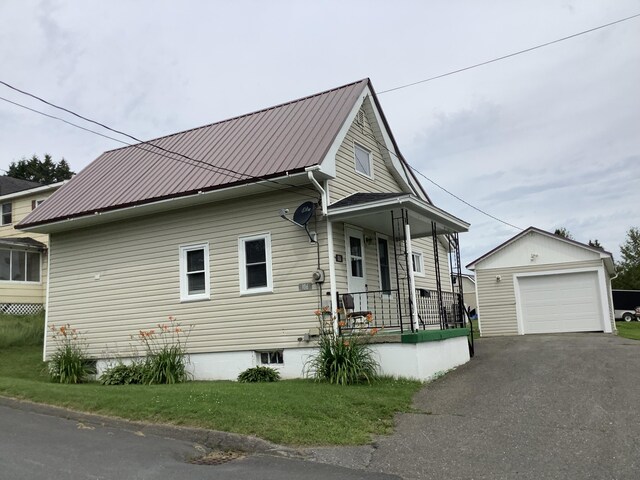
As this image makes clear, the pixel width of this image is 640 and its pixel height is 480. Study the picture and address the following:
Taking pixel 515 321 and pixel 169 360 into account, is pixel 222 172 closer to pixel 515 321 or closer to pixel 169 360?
pixel 169 360

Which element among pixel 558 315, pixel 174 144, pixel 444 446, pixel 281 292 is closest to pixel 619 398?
pixel 444 446

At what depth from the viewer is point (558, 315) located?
72.7 ft

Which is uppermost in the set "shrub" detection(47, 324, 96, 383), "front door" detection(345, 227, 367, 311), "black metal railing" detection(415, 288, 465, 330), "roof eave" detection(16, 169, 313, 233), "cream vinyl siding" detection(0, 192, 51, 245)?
"cream vinyl siding" detection(0, 192, 51, 245)

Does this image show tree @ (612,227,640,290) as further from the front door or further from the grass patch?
the front door

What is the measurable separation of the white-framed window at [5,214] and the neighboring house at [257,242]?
15147 mm

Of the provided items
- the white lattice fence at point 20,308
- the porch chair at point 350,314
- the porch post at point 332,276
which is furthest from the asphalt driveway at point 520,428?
the white lattice fence at point 20,308

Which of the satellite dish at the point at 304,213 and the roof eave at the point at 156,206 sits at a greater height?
the roof eave at the point at 156,206

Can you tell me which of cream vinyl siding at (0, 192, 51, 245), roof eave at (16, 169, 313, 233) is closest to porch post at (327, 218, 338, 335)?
roof eave at (16, 169, 313, 233)

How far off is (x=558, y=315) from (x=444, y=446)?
17.0m

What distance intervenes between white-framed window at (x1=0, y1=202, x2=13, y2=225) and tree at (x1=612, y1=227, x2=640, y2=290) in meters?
44.1

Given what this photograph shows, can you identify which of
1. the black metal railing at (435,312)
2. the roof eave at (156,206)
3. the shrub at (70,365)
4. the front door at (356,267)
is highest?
the roof eave at (156,206)

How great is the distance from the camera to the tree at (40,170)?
53.5 metres

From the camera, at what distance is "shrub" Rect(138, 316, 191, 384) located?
1231 centimetres

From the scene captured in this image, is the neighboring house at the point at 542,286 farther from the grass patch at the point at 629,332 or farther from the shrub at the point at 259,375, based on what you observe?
the shrub at the point at 259,375
